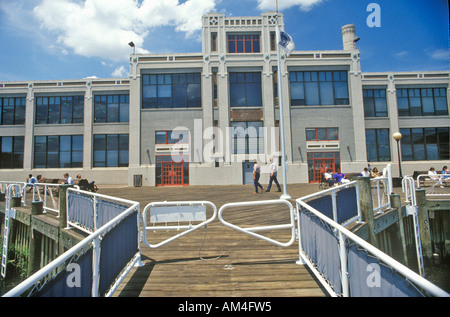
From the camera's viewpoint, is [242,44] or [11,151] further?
[11,151]

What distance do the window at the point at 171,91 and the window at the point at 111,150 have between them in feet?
17.6

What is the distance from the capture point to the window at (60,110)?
29.9 m

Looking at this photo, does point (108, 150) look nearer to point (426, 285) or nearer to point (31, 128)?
point (31, 128)

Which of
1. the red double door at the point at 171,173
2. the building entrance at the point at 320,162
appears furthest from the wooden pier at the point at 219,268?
the building entrance at the point at 320,162

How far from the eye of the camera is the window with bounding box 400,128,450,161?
28.1m

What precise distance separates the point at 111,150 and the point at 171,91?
32.1 ft

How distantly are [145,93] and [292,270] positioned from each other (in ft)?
87.3

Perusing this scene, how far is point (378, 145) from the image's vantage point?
2802 centimetres

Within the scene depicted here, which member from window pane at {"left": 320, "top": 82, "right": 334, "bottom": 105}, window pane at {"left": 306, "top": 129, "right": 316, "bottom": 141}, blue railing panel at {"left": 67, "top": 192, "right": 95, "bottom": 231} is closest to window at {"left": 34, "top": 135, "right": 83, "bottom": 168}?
blue railing panel at {"left": 67, "top": 192, "right": 95, "bottom": 231}

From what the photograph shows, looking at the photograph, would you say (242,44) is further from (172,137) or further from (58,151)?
(58,151)

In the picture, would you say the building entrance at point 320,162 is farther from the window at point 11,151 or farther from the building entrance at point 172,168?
the window at point 11,151

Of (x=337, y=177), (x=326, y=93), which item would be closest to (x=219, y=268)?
(x=337, y=177)

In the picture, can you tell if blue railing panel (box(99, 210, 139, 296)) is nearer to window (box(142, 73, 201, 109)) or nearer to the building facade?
the building facade

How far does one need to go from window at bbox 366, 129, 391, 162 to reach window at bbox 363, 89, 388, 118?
197cm
